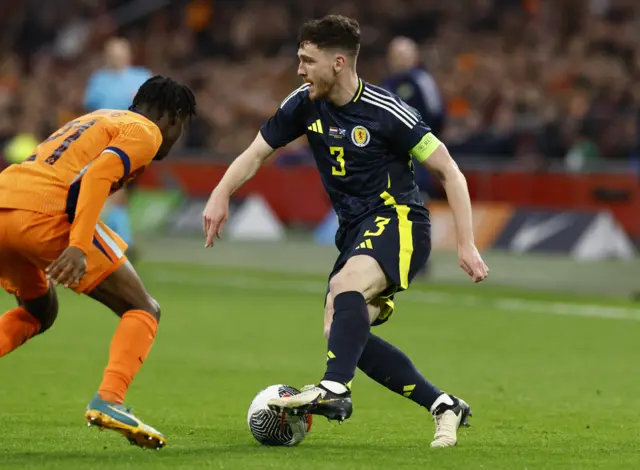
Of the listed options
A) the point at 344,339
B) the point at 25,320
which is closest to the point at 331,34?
the point at 344,339

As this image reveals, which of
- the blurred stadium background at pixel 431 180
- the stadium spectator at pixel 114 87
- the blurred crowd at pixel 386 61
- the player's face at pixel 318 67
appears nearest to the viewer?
the player's face at pixel 318 67

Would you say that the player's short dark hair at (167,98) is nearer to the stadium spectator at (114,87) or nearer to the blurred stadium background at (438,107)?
the stadium spectator at (114,87)

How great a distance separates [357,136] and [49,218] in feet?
5.04

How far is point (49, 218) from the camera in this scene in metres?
6.64

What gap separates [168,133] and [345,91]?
89 cm

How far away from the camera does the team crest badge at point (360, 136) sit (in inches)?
276

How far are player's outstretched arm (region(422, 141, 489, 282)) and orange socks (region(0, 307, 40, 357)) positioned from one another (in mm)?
2120

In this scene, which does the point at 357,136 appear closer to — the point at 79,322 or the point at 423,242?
the point at 423,242

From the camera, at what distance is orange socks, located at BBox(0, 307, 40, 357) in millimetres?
7098

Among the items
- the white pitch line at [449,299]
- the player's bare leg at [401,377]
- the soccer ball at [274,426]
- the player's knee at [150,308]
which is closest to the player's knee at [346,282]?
the player's bare leg at [401,377]

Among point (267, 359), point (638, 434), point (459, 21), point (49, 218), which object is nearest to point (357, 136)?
point (49, 218)

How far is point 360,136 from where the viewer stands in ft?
23.0

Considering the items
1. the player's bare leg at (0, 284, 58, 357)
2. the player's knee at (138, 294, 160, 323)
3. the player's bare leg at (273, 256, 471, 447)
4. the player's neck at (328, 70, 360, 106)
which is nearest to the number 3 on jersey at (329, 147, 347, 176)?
the player's neck at (328, 70, 360, 106)

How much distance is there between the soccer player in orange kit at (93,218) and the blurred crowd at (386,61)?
530 inches
